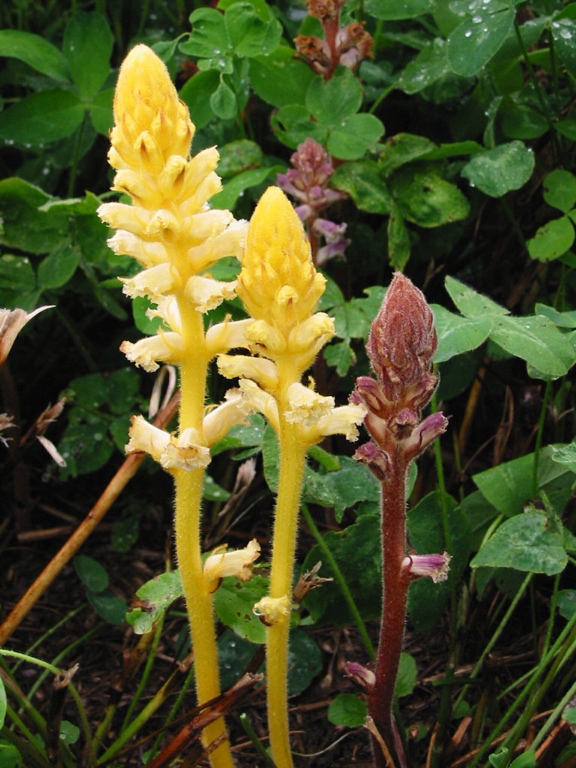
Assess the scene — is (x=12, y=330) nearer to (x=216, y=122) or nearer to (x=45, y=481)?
(x=45, y=481)

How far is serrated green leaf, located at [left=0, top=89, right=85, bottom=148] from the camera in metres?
2.47

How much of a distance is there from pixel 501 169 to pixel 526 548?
1.03m

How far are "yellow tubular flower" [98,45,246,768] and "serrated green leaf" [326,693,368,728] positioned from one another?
411 millimetres

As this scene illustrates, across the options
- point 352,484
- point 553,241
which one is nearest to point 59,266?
point 352,484

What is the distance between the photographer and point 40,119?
8.17 feet

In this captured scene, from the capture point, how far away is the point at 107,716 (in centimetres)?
160

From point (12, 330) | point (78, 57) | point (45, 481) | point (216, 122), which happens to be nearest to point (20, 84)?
point (78, 57)

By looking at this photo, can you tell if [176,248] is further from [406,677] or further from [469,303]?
[406,677]

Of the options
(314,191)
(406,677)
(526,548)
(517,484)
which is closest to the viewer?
(526,548)

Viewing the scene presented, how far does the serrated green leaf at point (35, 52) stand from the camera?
7.82ft

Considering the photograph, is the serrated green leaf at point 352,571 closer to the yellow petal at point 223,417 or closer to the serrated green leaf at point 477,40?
the yellow petal at point 223,417

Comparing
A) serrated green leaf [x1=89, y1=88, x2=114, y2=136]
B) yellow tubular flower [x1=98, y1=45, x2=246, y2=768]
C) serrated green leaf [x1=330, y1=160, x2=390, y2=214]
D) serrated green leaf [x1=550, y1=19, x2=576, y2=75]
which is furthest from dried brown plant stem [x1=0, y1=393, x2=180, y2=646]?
serrated green leaf [x1=550, y1=19, x2=576, y2=75]

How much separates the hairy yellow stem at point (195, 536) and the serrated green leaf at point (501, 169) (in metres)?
1.13

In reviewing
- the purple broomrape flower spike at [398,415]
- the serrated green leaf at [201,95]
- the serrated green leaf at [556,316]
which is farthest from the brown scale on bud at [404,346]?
the serrated green leaf at [201,95]
